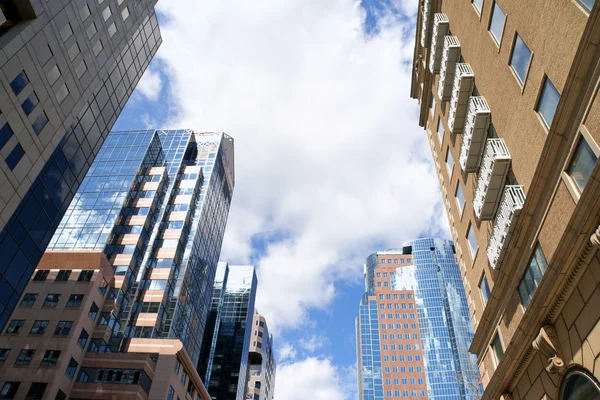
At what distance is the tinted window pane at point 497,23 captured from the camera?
17.5m

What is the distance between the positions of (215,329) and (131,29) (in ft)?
249

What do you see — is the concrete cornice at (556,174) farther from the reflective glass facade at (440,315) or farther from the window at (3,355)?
the reflective glass facade at (440,315)

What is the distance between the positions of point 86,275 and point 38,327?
7821 millimetres

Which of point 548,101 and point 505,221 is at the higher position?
point 548,101

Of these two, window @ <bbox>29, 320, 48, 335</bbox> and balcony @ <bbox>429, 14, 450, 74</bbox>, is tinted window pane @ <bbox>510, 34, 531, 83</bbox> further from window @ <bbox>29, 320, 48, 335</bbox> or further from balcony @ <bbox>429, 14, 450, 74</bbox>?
window @ <bbox>29, 320, 48, 335</bbox>

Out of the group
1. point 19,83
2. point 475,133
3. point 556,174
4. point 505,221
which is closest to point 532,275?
point 505,221

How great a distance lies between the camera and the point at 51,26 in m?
30.1

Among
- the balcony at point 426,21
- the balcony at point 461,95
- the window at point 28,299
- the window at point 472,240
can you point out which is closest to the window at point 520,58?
the balcony at point 461,95

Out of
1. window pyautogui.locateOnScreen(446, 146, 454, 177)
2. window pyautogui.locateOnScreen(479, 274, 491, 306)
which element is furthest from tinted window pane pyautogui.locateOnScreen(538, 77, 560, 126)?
window pyautogui.locateOnScreen(446, 146, 454, 177)

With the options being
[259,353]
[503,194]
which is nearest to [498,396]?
[503,194]

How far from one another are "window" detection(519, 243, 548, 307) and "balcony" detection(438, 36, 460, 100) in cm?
1209

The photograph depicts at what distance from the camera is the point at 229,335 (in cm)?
10962

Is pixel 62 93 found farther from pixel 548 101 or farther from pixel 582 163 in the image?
pixel 582 163

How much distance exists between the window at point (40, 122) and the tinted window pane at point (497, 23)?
2733cm
